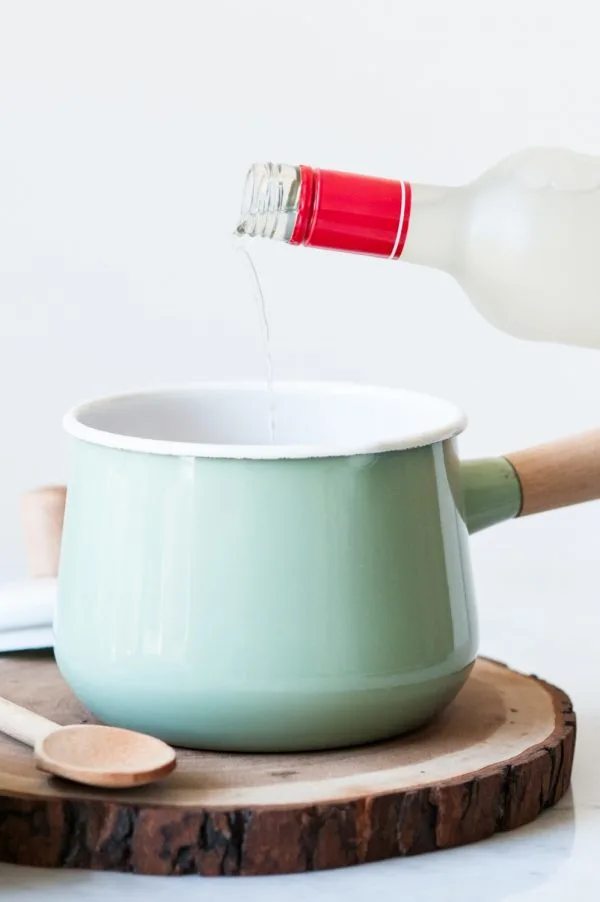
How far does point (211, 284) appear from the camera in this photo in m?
1.51

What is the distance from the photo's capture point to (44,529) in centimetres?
106

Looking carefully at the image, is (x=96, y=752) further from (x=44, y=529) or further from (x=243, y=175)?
(x=243, y=175)

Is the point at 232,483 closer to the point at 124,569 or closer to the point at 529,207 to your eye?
the point at 124,569

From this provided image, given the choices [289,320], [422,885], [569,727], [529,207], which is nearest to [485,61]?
[289,320]

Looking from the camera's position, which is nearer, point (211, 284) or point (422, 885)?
point (422, 885)

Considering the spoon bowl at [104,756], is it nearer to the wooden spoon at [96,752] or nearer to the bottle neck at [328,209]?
the wooden spoon at [96,752]

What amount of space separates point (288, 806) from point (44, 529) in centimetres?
40

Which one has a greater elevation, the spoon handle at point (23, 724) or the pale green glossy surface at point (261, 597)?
the pale green glossy surface at point (261, 597)

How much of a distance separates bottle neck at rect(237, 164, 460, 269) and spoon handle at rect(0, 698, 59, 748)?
277mm

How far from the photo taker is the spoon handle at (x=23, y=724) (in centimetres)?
78

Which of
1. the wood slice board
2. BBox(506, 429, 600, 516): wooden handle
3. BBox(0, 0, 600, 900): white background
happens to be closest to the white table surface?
the wood slice board

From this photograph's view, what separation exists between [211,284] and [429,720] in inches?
29.9

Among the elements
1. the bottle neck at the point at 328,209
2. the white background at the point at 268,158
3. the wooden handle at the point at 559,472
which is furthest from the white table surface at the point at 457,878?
the white background at the point at 268,158

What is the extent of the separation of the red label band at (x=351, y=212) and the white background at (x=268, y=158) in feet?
2.14
